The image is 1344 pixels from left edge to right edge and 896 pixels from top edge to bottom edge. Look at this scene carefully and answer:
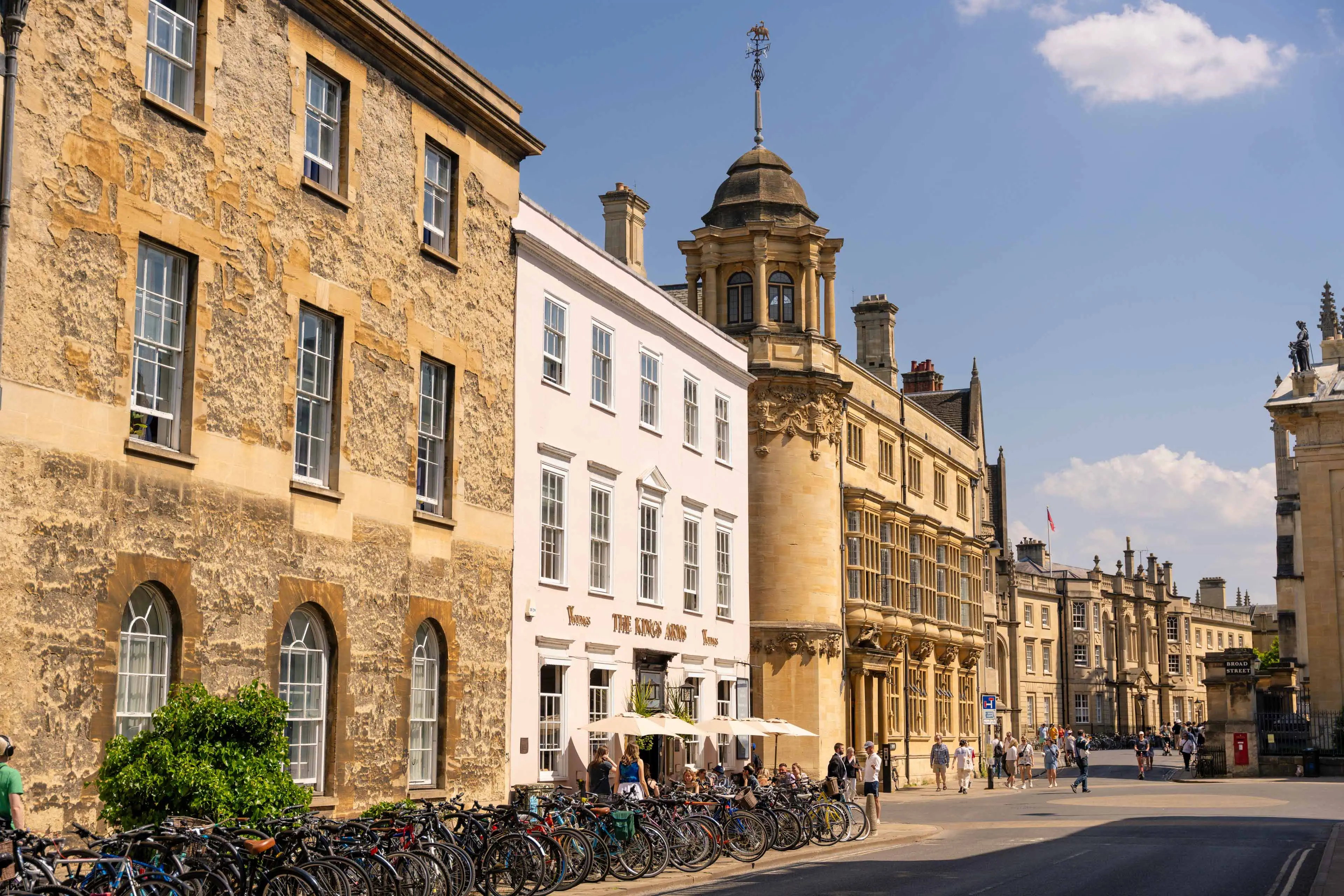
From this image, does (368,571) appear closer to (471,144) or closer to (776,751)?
(471,144)

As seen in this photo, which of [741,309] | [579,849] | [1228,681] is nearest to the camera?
[579,849]

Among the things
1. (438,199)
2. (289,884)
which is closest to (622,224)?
(438,199)

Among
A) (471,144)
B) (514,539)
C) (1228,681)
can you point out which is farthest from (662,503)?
(1228,681)

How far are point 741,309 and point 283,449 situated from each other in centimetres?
2604

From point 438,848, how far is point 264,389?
6.37 m

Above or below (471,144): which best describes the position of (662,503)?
below

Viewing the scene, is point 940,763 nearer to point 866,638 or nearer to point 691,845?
point 866,638

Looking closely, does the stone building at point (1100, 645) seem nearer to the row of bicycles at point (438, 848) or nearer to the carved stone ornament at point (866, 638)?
the carved stone ornament at point (866, 638)

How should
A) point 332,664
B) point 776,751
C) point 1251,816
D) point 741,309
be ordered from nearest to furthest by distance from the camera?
point 332,664 < point 1251,816 < point 776,751 < point 741,309

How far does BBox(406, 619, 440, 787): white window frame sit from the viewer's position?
22453mm

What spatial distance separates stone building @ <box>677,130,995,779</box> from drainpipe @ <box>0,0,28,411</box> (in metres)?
27.1

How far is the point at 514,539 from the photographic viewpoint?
995 inches

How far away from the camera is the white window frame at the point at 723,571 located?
3462cm

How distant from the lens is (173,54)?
59.4ft
